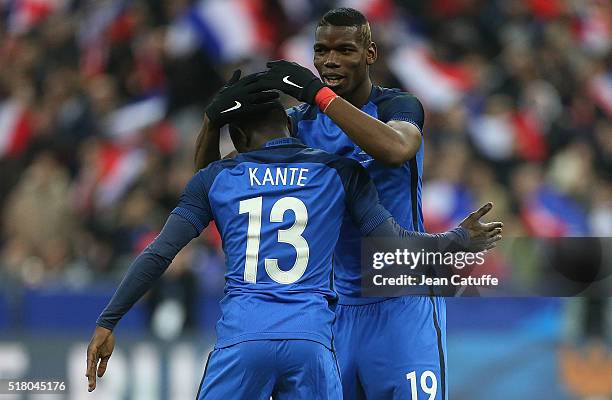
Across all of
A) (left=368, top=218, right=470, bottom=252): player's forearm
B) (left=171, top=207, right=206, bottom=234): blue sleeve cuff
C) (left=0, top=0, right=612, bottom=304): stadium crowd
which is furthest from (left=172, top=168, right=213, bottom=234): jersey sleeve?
(left=0, top=0, right=612, bottom=304): stadium crowd

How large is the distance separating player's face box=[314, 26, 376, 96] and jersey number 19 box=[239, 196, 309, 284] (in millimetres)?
789

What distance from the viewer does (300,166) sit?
14.9 ft

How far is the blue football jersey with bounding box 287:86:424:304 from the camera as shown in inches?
200

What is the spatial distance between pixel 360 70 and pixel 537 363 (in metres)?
3.95

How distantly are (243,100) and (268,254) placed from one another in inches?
25.4

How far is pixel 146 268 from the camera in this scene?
4.50 m

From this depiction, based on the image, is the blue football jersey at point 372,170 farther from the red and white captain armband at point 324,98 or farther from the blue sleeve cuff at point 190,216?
the blue sleeve cuff at point 190,216

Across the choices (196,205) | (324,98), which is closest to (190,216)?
(196,205)

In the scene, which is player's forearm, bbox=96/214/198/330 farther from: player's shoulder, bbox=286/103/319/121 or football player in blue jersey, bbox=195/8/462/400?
player's shoulder, bbox=286/103/319/121

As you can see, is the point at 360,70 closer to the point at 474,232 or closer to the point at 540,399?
the point at 474,232

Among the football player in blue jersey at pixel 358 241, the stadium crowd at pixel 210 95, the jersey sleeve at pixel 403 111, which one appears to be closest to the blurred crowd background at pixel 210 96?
the stadium crowd at pixel 210 95

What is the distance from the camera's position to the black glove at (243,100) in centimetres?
462

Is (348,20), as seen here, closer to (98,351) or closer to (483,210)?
(483,210)

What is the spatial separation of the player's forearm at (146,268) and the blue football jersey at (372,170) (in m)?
0.89
